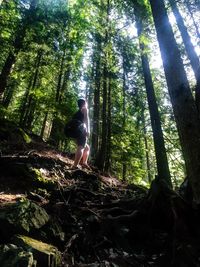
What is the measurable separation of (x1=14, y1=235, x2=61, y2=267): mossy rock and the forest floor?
0.03 meters

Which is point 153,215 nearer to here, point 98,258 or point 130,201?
point 130,201

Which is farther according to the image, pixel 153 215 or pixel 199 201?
pixel 153 215

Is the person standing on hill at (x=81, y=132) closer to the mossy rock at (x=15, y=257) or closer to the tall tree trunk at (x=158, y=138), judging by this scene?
the tall tree trunk at (x=158, y=138)

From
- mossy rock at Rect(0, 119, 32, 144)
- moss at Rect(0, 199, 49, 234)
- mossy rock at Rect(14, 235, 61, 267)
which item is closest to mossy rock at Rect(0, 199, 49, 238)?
moss at Rect(0, 199, 49, 234)

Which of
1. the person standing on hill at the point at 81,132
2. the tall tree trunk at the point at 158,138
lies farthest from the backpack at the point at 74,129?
the tall tree trunk at the point at 158,138

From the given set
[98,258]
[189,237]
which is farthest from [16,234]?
[189,237]

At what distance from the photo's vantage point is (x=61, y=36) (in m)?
13.6

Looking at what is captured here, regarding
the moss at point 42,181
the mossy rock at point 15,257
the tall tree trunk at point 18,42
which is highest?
the tall tree trunk at point 18,42

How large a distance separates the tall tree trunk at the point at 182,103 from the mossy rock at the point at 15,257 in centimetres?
304

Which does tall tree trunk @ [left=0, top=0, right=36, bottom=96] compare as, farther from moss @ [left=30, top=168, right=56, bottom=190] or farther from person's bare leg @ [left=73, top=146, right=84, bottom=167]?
moss @ [left=30, top=168, right=56, bottom=190]

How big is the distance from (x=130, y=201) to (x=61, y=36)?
10153 millimetres

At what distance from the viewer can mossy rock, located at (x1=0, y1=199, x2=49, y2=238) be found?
151 inches

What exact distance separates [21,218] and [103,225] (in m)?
1.53

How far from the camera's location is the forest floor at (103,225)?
4160 mm
